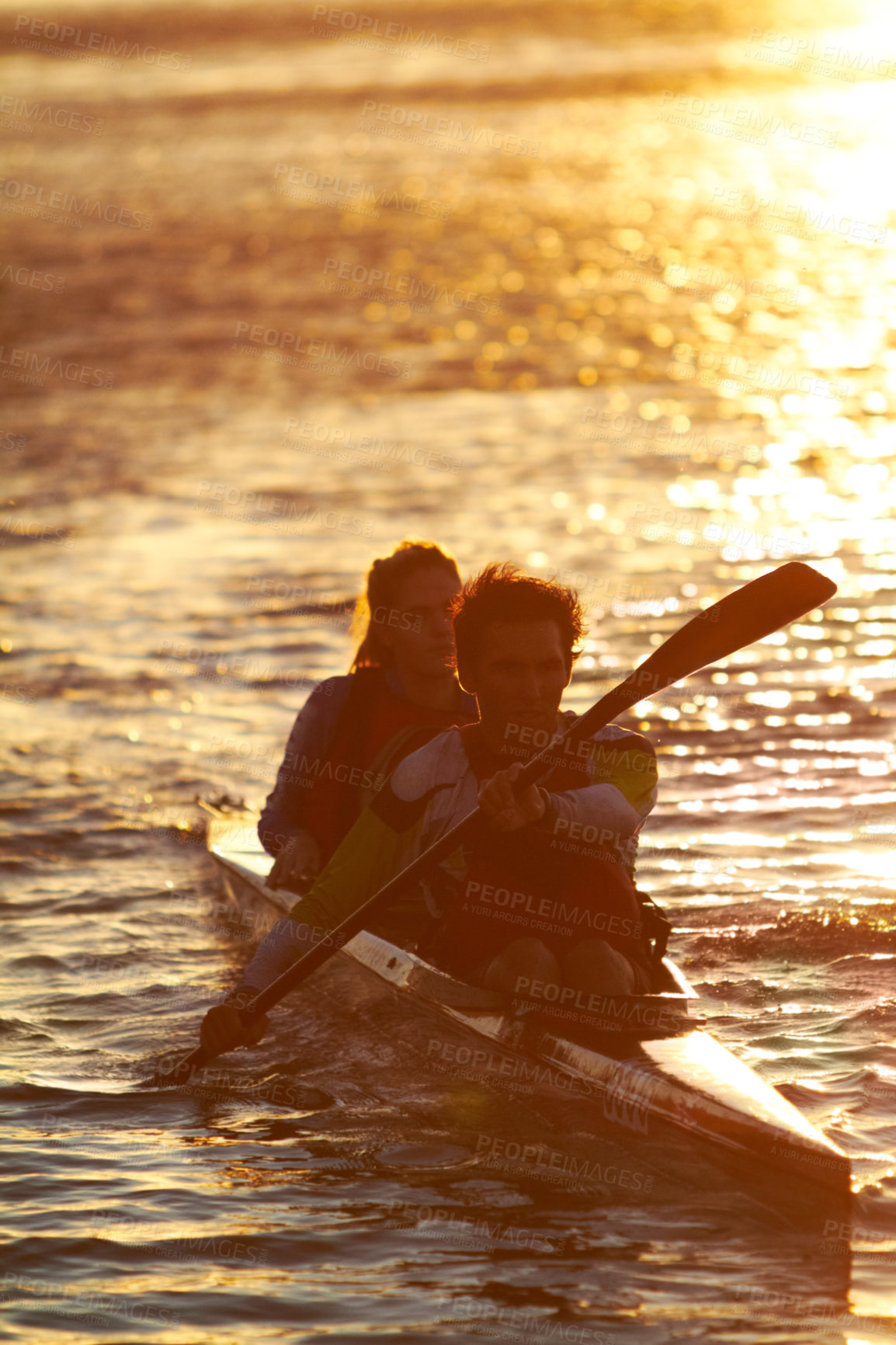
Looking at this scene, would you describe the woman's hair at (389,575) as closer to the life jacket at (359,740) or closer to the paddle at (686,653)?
the life jacket at (359,740)

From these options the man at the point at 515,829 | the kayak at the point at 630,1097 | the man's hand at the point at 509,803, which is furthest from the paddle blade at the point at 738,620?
the kayak at the point at 630,1097

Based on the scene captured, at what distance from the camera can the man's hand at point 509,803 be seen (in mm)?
4980

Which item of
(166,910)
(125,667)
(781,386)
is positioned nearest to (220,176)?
(781,386)

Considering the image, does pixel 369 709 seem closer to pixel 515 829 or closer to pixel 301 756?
pixel 301 756

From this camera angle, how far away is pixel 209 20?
221ft

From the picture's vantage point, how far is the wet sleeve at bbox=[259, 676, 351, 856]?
7164 mm

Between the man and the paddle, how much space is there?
9cm

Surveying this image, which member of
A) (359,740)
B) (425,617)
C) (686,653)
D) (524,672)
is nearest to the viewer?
(524,672)

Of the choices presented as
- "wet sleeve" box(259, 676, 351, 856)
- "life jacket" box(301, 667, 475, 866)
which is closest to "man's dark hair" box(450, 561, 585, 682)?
"life jacket" box(301, 667, 475, 866)

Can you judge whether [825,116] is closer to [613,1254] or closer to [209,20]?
[613,1254]

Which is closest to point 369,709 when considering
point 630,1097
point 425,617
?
point 425,617

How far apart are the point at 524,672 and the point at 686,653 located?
0.54 m

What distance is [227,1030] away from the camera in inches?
228

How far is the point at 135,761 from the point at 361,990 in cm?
411
